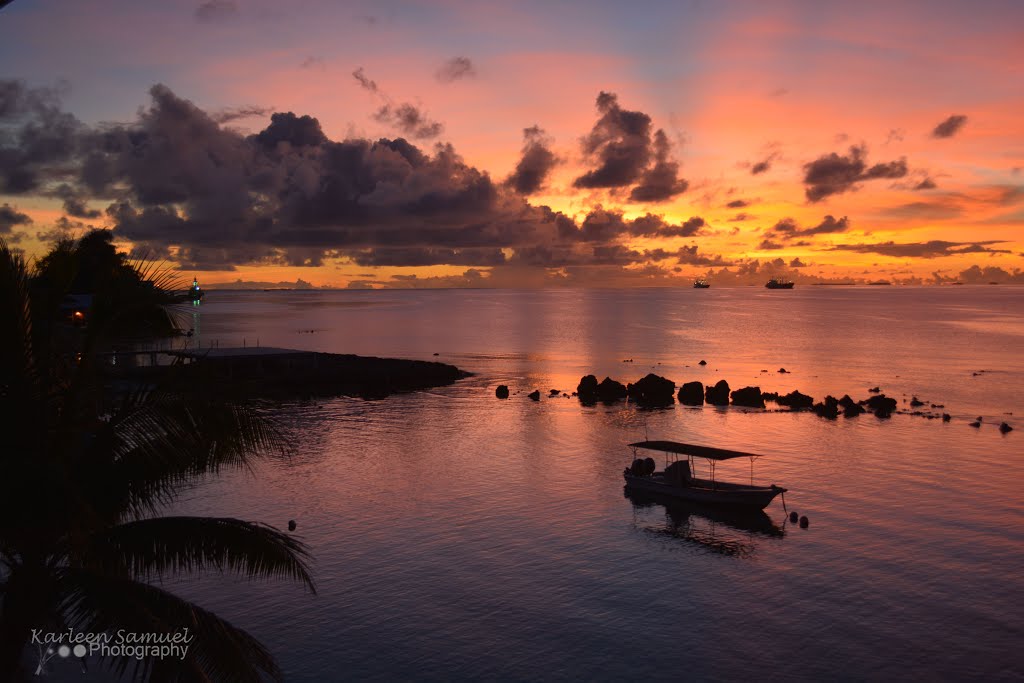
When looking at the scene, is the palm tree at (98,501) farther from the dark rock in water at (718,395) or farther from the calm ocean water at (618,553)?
the dark rock in water at (718,395)

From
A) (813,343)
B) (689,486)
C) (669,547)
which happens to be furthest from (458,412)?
(813,343)

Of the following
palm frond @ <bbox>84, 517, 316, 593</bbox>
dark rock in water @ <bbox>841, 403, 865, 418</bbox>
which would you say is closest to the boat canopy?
dark rock in water @ <bbox>841, 403, 865, 418</bbox>

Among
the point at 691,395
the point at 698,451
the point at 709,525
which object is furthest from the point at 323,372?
the point at 709,525

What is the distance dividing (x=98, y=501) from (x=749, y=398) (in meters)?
85.0

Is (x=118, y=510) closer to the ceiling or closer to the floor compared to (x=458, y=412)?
closer to the ceiling

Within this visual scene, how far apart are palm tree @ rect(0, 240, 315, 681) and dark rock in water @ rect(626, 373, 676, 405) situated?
8280 centimetres

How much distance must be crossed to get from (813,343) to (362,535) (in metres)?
158

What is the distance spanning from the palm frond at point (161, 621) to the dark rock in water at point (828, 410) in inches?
3149

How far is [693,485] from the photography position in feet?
172

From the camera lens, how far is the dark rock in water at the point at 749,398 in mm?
89938

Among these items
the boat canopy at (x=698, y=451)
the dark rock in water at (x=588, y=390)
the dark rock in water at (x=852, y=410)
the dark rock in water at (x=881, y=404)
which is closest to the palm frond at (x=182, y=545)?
the boat canopy at (x=698, y=451)

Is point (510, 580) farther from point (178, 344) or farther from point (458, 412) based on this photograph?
point (178, 344)

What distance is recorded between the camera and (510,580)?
38156 mm

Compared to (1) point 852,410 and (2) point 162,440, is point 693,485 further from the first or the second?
(2) point 162,440
